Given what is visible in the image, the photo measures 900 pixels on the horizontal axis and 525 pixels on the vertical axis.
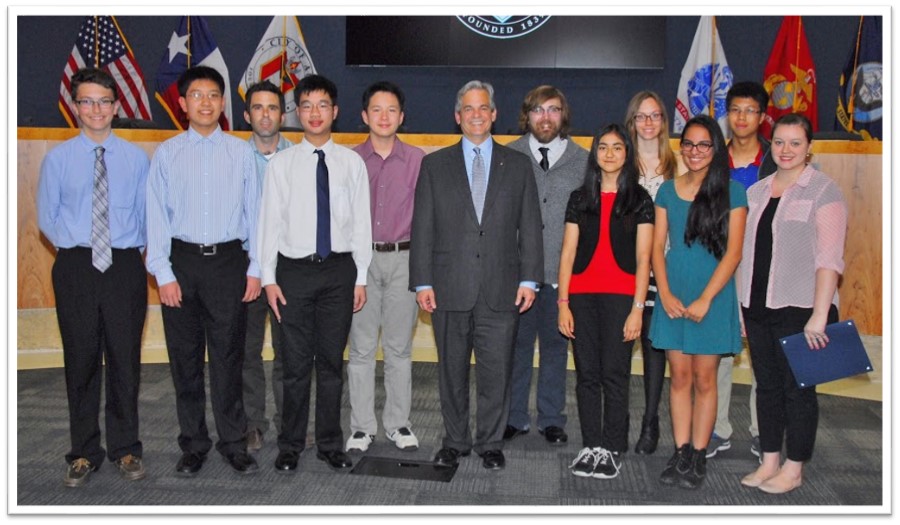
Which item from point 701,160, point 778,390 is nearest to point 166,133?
point 701,160

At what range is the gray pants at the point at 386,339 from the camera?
369 centimetres

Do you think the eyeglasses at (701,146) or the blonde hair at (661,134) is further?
the blonde hair at (661,134)

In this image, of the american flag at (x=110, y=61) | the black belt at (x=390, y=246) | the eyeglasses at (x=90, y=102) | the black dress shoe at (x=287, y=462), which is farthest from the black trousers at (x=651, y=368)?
the american flag at (x=110, y=61)

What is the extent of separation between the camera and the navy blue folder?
3.01 metres

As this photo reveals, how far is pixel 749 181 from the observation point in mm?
3676

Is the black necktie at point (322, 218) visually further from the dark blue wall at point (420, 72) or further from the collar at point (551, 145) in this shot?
the dark blue wall at point (420, 72)

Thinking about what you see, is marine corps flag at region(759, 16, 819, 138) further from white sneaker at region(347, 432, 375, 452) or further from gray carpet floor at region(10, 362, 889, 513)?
white sneaker at region(347, 432, 375, 452)

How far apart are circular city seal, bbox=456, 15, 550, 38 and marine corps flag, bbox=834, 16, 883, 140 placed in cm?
292

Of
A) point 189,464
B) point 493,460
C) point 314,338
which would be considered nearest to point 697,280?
point 493,460

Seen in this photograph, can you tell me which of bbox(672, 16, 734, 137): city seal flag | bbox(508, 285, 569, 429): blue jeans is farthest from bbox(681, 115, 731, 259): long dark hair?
bbox(672, 16, 734, 137): city seal flag

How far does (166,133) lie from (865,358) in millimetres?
4310

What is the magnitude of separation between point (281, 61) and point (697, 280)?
6.19 metres

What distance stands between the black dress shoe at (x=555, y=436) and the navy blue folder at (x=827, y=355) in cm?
117
